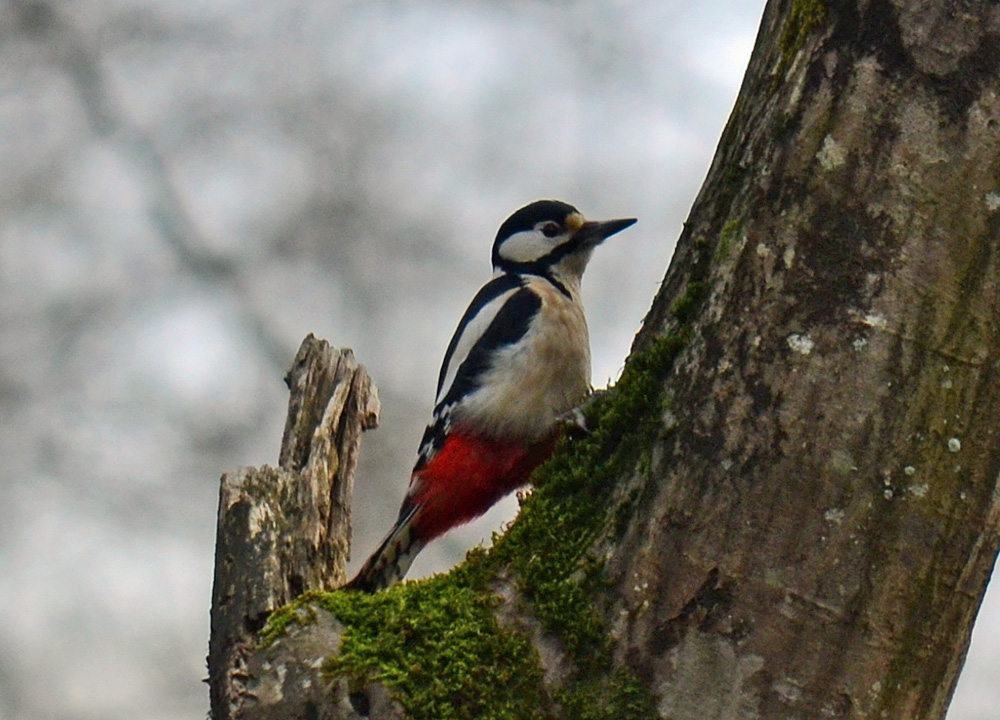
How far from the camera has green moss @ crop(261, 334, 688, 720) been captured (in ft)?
6.81

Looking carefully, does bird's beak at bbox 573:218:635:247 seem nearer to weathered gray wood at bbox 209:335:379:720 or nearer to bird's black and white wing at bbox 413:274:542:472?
bird's black and white wing at bbox 413:274:542:472

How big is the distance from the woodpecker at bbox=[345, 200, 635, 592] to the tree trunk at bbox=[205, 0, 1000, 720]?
1536mm

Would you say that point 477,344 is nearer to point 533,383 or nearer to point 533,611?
point 533,383

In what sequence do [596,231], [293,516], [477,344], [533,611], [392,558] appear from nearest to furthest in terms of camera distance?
[533,611], [293,516], [392,558], [477,344], [596,231]

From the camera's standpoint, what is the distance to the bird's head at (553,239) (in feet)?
14.7

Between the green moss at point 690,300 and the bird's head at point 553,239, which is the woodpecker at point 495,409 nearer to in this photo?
the bird's head at point 553,239

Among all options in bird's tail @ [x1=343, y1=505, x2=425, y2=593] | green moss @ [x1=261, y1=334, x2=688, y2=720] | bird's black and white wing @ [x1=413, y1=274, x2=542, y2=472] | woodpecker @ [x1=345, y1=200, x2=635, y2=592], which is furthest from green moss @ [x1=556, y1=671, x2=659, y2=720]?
bird's black and white wing @ [x1=413, y1=274, x2=542, y2=472]

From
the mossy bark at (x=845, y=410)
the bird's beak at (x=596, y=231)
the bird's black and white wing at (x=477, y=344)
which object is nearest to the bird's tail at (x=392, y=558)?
the bird's black and white wing at (x=477, y=344)

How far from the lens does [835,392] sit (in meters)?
2.08

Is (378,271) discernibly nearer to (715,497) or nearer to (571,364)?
(571,364)

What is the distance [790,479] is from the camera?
2057 mm

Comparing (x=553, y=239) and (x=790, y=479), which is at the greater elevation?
(x=553, y=239)

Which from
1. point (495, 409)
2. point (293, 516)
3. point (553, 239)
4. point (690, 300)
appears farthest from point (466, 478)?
point (690, 300)

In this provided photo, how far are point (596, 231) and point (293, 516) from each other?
200cm
